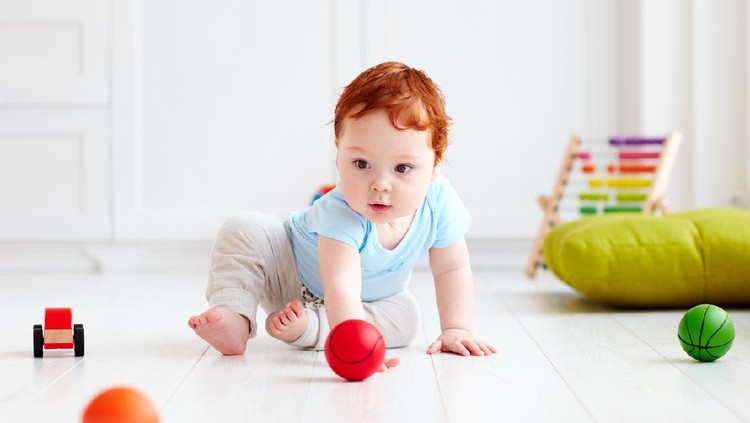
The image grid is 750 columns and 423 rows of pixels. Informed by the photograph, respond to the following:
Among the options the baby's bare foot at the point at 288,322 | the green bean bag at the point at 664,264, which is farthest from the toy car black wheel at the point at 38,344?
the green bean bag at the point at 664,264

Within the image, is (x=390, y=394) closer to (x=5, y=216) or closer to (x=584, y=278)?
(x=584, y=278)

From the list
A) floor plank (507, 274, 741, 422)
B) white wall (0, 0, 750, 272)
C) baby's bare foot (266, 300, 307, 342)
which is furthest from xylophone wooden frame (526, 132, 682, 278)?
baby's bare foot (266, 300, 307, 342)

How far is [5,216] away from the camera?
323 cm

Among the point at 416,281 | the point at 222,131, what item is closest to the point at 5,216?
the point at 222,131

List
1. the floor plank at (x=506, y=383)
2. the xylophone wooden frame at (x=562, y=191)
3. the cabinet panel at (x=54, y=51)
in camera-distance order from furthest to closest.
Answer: the cabinet panel at (x=54, y=51)
the xylophone wooden frame at (x=562, y=191)
the floor plank at (x=506, y=383)

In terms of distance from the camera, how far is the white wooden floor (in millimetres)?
1228

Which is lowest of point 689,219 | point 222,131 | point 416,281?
point 416,281

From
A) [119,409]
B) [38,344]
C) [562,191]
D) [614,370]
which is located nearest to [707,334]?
[614,370]

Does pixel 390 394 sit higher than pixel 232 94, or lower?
lower

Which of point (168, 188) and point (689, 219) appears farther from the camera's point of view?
point (168, 188)

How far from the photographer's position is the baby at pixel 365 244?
4.90ft

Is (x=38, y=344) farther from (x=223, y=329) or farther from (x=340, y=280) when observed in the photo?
(x=340, y=280)

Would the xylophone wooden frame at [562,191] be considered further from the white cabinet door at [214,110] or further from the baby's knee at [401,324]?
the baby's knee at [401,324]

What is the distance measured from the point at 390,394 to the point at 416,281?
1.65 meters
